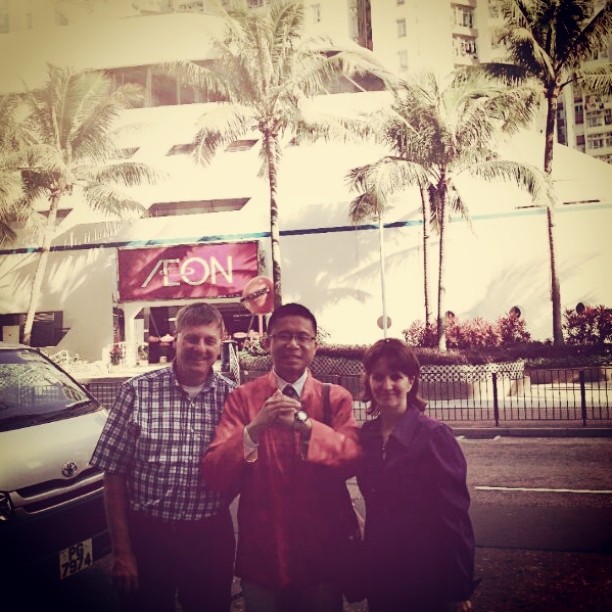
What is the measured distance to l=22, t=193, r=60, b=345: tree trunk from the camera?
6.50 metres

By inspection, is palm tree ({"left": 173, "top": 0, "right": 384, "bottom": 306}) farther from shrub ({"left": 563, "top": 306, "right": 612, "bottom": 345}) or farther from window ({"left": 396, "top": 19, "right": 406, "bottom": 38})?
shrub ({"left": 563, "top": 306, "right": 612, "bottom": 345})

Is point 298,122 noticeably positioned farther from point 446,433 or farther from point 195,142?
point 446,433

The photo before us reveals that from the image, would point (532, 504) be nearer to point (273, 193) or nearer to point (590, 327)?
point (273, 193)

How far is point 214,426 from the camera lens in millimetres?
2203

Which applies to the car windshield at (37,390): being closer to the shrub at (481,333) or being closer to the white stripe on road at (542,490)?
the white stripe on road at (542,490)

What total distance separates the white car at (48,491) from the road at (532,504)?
0.20 metres

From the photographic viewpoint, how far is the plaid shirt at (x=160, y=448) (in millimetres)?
2148

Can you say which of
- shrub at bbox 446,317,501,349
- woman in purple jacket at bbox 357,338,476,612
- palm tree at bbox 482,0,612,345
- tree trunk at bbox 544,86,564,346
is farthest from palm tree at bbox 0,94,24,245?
shrub at bbox 446,317,501,349

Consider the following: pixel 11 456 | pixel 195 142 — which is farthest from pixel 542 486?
pixel 195 142

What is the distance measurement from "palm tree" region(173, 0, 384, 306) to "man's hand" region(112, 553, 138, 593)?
166 inches

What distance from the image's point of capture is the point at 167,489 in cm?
215

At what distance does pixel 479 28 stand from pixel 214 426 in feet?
23.0

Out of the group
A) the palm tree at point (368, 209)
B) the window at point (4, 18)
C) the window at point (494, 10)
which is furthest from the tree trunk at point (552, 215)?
the window at point (4, 18)

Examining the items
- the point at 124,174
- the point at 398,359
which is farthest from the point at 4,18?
the point at 398,359
